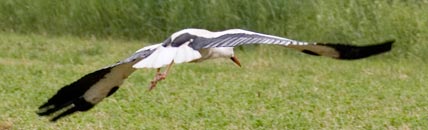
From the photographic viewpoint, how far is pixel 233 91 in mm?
8242

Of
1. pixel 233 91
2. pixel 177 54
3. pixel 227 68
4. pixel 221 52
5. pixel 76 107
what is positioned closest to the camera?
pixel 177 54

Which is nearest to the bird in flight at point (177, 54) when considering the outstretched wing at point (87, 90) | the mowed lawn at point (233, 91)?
the outstretched wing at point (87, 90)

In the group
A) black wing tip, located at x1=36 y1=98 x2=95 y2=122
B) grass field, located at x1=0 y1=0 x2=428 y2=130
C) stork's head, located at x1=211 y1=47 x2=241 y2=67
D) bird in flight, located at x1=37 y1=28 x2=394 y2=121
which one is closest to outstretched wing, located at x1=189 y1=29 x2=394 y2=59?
bird in flight, located at x1=37 y1=28 x2=394 y2=121

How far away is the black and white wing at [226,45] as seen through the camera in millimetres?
4668

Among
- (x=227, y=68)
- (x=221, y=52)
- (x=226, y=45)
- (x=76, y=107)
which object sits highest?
(x=226, y=45)

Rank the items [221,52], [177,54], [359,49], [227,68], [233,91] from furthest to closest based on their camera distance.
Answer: [227,68] < [233,91] < [221,52] < [177,54] < [359,49]

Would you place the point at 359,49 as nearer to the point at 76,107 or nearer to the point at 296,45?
the point at 296,45

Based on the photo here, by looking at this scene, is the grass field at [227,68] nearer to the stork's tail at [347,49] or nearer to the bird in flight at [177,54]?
the bird in flight at [177,54]

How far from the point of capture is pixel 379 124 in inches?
275

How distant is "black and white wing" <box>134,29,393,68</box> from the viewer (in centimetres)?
467

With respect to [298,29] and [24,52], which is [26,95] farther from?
[298,29]

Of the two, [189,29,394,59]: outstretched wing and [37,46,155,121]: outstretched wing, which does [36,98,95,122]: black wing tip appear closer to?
[37,46,155,121]: outstretched wing

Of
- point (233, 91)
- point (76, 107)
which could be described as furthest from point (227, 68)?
point (76, 107)

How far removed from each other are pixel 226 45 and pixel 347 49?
47cm
